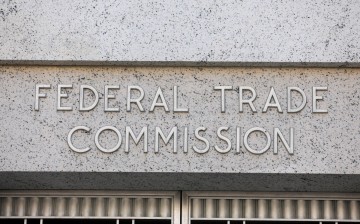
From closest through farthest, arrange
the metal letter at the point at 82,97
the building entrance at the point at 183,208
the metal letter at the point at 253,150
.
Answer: the metal letter at the point at 253,150
the metal letter at the point at 82,97
the building entrance at the point at 183,208

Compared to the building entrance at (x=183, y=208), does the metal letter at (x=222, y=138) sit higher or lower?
higher

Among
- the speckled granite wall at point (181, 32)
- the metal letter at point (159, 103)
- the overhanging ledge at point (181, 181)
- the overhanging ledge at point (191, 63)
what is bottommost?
the overhanging ledge at point (181, 181)

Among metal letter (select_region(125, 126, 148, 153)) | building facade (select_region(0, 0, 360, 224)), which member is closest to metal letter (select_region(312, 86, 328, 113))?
building facade (select_region(0, 0, 360, 224))

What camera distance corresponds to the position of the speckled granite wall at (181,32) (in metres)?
8.59

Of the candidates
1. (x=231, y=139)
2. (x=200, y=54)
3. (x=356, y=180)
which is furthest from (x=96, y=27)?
(x=356, y=180)

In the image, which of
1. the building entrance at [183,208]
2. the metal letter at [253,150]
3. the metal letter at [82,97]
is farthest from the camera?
the building entrance at [183,208]

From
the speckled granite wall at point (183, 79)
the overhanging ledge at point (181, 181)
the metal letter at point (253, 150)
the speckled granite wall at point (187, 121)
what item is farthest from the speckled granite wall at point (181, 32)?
the overhanging ledge at point (181, 181)

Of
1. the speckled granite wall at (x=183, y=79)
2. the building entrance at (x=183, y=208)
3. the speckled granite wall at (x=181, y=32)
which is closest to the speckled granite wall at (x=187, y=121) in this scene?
the speckled granite wall at (x=183, y=79)

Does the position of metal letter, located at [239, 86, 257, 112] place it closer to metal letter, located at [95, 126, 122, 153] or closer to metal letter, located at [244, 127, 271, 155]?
metal letter, located at [244, 127, 271, 155]

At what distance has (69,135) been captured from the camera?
28.2 ft

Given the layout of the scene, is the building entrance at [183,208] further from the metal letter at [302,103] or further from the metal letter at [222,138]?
the metal letter at [302,103]

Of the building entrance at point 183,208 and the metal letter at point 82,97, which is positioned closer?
the metal letter at point 82,97

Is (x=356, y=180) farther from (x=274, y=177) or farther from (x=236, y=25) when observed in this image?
(x=236, y=25)

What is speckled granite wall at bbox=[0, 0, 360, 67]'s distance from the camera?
338 inches
